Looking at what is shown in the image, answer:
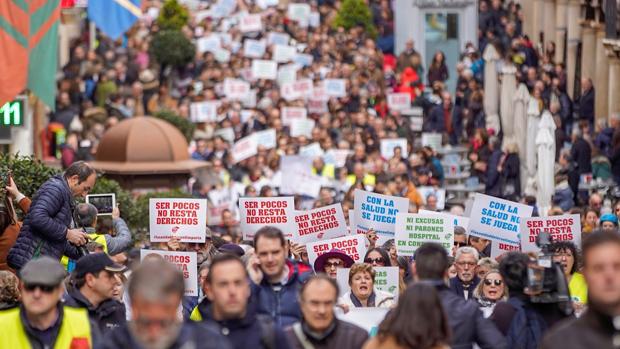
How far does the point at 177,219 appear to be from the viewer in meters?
18.0

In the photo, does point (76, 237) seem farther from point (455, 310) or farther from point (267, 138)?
point (267, 138)

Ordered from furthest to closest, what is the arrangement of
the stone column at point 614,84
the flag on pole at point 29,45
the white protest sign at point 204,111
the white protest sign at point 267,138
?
the white protest sign at point 204,111, the white protest sign at point 267,138, the stone column at point 614,84, the flag on pole at point 29,45

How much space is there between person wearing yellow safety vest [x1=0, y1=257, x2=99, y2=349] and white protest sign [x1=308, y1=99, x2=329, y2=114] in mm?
30304

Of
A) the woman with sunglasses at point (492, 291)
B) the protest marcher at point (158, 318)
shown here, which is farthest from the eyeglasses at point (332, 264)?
the protest marcher at point (158, 318)

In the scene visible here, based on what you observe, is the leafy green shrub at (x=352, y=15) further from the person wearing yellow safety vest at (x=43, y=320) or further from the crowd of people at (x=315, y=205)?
the person wearing yellow safety vest at (x=43, y=320)

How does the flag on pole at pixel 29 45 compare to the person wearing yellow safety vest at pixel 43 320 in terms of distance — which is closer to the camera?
the person wearing yellow safety vest at pixel 43 320

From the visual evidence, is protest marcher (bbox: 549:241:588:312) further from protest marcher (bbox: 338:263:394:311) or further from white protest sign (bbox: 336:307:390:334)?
white protest sign (bbox: 336:307:390:334)

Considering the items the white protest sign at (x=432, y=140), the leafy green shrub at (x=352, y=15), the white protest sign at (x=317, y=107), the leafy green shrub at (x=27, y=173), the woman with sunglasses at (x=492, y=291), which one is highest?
the leafy green shrub at (x=352, y=15)

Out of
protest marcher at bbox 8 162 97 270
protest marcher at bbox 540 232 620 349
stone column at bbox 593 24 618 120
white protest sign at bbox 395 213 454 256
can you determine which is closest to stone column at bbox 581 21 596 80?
stone column at bbox 593 24 618 120

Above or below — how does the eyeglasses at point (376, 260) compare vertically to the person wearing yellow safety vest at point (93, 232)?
below

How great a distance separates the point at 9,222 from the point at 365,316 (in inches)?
165

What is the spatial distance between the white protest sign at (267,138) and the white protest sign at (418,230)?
19.1 metres

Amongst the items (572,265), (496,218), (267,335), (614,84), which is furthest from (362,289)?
(614,84)

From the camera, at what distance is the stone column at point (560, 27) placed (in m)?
42.4
